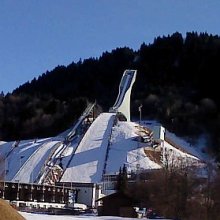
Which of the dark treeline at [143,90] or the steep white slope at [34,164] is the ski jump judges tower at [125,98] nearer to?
the dark treeline at [143,90]

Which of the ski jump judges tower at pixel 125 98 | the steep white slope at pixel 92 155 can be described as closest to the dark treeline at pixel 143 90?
the ski jump judges tower at pixel 125 98

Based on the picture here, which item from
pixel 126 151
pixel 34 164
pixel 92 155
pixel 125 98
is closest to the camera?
pixel 34 164

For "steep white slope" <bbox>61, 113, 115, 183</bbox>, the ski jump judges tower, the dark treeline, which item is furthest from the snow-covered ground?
the dark treeline

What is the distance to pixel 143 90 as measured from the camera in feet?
362

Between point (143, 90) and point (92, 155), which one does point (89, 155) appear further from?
point (143, 90)

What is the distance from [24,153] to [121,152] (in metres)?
11.9

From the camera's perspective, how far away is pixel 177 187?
33469 millimetres

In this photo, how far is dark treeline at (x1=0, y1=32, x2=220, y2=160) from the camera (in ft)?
319

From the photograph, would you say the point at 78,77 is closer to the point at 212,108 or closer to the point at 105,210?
the point at 212,108

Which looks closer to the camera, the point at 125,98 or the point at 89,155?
the point at 89,155

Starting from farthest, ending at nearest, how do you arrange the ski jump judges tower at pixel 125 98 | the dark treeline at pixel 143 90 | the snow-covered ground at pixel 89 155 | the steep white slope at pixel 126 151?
the dark treeline at pixel 143 90
the ski jump judges tower at pixel 125 98
the steep white slope at pixel 126 151
the snow-covered ground at pixel 89 155

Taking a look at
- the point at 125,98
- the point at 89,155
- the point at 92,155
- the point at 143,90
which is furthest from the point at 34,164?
the point at 143,90

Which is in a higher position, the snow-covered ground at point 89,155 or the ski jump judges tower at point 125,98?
the ski jump judges tower at point 125,98

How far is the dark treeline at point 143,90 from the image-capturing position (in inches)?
3829
